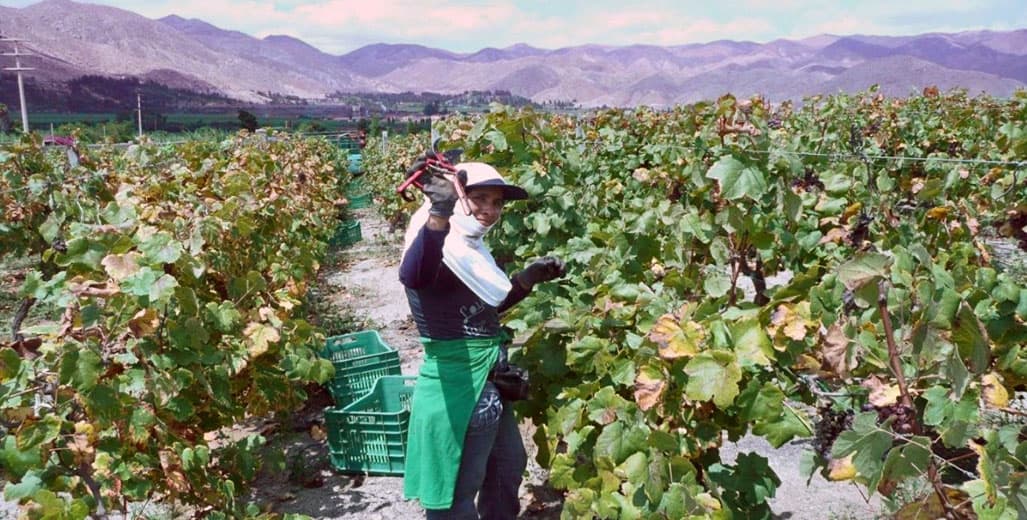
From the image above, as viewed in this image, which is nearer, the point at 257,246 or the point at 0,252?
the point at 257,246

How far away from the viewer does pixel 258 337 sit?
124 inches

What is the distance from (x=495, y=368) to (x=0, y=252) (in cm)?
478

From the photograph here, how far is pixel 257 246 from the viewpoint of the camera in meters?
4.38

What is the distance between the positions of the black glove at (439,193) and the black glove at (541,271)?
0.53 meters

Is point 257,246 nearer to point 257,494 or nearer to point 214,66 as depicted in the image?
point 257,494

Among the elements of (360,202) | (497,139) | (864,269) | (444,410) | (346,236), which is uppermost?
(497,139)

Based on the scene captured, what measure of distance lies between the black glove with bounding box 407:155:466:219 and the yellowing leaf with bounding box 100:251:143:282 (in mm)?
846

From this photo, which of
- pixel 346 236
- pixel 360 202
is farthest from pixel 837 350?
pixel 360 202

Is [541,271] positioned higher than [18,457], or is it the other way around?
[541,271]

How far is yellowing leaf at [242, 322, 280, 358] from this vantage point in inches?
123

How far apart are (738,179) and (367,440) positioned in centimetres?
253

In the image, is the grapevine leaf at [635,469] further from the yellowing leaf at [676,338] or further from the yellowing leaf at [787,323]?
the yellowing leaf at [787,323]

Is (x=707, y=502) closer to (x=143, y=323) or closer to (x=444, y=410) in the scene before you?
(x=444, y=410)

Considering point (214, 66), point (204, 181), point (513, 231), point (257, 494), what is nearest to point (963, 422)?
point (513, 231)
